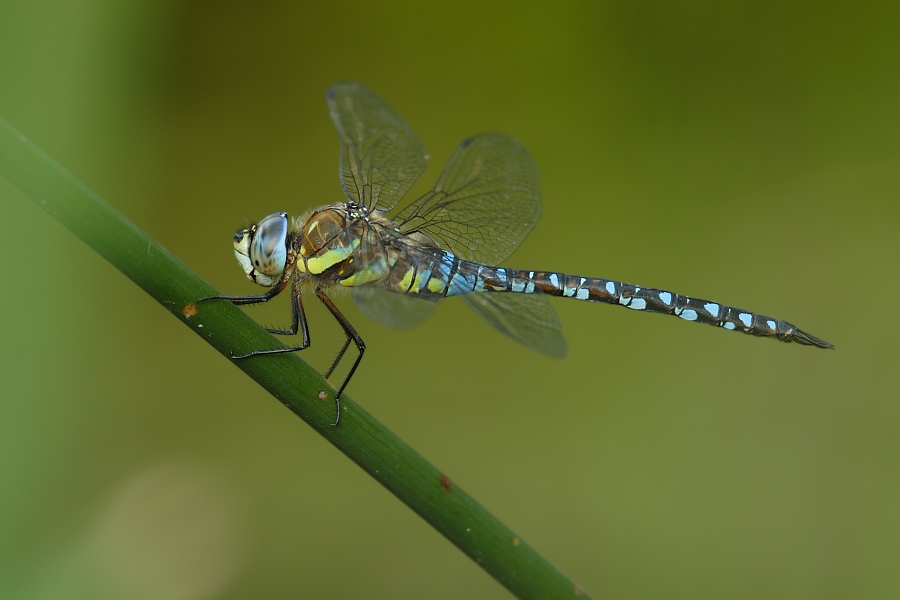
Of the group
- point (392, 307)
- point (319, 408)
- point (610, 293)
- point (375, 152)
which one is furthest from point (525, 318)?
point (319, 408)

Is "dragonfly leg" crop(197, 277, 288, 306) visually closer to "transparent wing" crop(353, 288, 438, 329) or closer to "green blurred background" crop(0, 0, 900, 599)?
"transparent wing" crop(353, 288, 438, 329)

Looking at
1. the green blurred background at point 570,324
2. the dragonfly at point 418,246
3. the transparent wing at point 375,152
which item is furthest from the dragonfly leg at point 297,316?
the green blurred background at point 570,324

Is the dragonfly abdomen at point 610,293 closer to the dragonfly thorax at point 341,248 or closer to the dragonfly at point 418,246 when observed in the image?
the dragonfly at point 418,246

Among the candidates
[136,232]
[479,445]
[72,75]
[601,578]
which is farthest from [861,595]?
[72,75]

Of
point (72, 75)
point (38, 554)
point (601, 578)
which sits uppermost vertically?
point (72, 75)

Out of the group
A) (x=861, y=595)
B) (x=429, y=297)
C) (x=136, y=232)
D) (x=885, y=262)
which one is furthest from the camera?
(x=885, y=262)

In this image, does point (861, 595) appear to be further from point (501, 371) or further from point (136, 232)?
point (136, 232)

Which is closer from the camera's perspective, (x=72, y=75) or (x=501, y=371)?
(x=72, y=75)

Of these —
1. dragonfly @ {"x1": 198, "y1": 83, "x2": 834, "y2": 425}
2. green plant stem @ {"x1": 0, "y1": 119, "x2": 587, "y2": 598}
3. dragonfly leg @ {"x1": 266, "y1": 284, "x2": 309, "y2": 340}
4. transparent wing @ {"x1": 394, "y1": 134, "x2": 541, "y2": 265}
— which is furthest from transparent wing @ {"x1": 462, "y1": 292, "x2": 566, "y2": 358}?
green plant stem @ {"x1": 0, "y1": 119, "x2": 587, "y2": 598}
